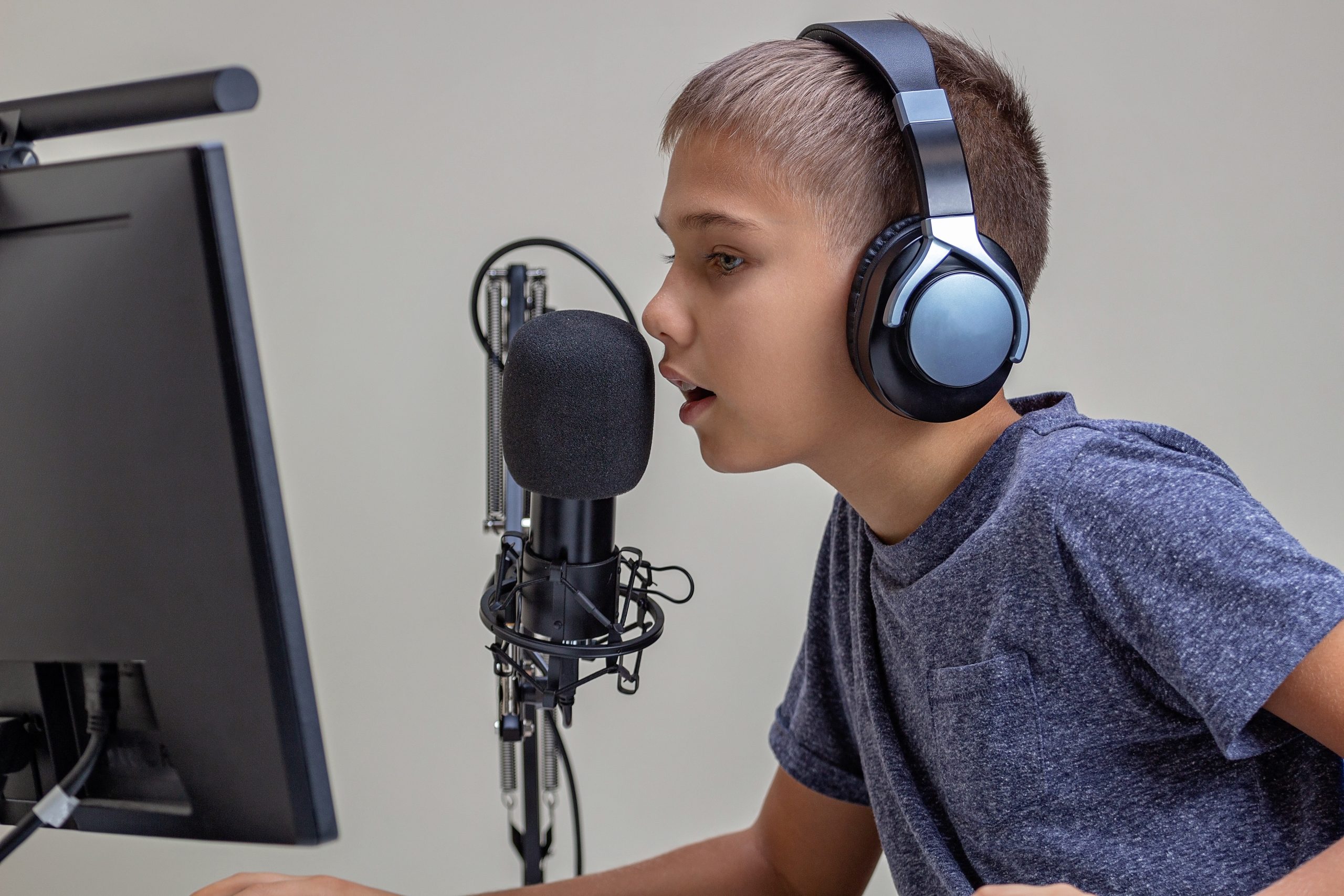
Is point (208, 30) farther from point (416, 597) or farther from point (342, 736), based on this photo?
Result: point (342, 736)

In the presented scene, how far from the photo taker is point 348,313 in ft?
5.27

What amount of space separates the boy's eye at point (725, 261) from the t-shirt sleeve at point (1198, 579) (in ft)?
0.84

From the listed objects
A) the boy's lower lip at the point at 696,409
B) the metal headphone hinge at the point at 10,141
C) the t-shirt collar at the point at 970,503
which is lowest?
the t-shirt collar at the point at 970,503

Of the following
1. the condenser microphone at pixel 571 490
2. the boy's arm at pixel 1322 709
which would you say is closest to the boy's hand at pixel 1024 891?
the boy's arm at pixel 1322 709

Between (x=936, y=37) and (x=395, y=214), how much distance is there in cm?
98

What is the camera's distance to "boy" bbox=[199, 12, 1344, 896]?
0.62 m

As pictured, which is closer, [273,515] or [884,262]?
[273,515]

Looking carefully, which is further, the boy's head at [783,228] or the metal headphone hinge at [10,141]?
the boy's head at [783,228]

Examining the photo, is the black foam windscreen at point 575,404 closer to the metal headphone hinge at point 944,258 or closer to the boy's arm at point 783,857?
the metal headphone hinge at point 944,258

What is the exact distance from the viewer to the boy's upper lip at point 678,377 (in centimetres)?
76

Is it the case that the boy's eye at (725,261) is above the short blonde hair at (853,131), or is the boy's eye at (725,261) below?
below

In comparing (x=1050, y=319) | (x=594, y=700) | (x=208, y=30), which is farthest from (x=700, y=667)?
(x=208, y=30)

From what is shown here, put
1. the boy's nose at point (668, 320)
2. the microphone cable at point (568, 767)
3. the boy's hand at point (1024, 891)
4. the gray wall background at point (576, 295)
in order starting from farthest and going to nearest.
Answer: the gray wall background at point (576, 295) < the microphone cable at point (568, 767) < the boy's nose at point (668, 320) < the boy's hand at point (1024, 891)

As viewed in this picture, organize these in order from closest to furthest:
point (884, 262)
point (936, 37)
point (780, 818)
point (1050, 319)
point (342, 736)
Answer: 1. point (884, 262)
2. point (936, 37)
3. point (780, 818)
4. point (1050, 319)
5. point (342, 736)
